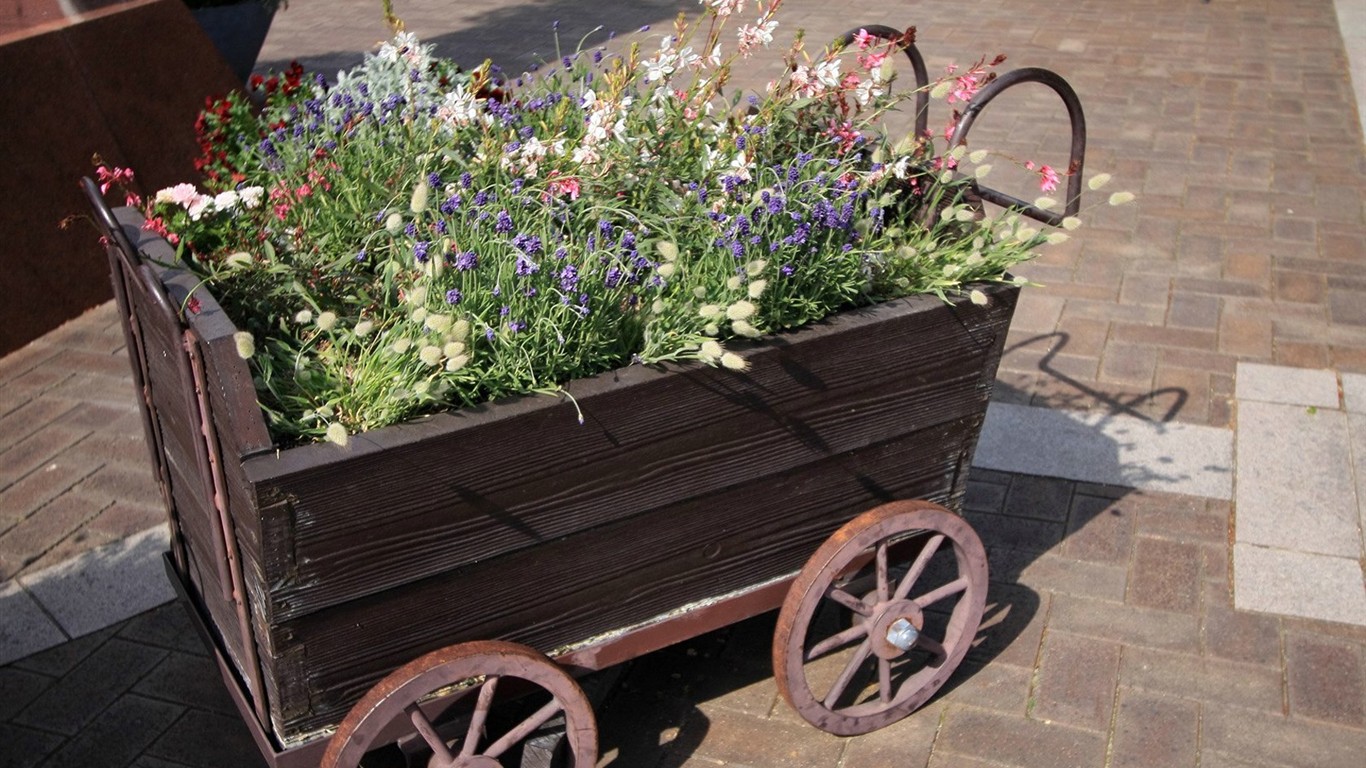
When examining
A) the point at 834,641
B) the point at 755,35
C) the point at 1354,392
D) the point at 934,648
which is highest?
the point at 755,35

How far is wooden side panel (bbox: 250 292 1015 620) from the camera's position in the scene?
6.31ft

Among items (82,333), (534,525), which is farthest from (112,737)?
(82,333)

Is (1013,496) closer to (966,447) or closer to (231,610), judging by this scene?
(966,447)

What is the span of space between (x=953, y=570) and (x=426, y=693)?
158 centimetres

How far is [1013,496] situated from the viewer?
140 inches

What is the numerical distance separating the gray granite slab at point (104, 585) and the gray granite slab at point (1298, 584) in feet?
8.74

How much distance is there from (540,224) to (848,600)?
3.08 feet

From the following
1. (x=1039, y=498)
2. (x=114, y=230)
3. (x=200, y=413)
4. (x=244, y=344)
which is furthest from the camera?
(x=1039, y=498)

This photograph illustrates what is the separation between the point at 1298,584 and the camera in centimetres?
323

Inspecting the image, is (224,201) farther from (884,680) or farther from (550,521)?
(884,680)

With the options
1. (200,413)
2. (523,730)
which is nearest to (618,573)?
(523,730)

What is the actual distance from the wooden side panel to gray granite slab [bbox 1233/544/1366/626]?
1126mm

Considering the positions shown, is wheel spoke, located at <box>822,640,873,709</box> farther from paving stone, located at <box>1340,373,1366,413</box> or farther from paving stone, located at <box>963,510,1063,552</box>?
paving stone, located at <box>1340,373,1366,413</box>

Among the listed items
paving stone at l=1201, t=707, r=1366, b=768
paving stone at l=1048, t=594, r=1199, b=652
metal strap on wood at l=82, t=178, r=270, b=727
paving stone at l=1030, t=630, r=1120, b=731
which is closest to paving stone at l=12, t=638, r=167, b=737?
metal strap on wood at l=82, t=178, r=270, b=727
